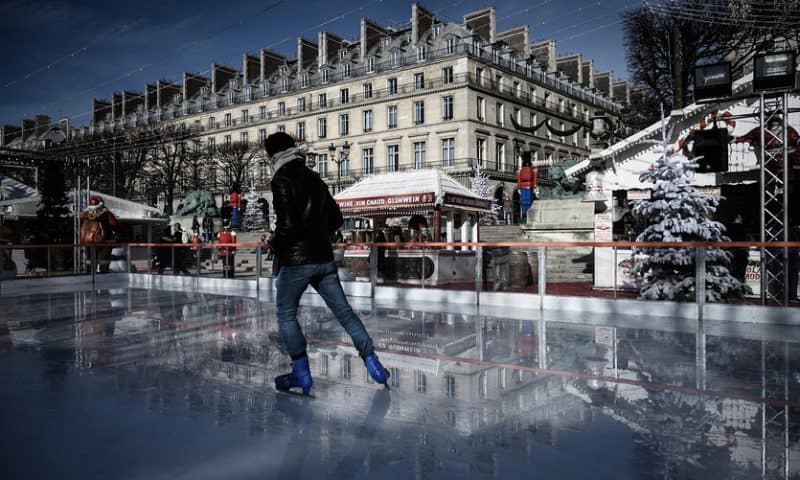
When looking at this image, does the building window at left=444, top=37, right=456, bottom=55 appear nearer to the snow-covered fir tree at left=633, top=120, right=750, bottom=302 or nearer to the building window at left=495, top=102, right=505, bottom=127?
the building window at left=495, top=102, right=505, bottom=127

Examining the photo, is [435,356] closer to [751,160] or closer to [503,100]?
[751,160]

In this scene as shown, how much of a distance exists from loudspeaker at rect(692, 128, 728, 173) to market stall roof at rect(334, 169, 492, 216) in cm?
633

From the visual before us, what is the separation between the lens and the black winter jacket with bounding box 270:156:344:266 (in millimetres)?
3793

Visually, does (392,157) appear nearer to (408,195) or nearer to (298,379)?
(408,195)

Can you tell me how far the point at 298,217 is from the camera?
381 centimetres

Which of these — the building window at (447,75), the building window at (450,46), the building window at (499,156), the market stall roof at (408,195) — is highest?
the building window at (450,46)

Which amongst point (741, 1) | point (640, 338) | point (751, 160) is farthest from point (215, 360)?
point (741, 1)

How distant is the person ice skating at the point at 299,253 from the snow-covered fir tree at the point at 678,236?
20.3 ft

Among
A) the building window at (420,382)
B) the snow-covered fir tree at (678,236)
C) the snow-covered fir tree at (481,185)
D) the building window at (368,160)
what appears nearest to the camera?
the building window at (420,382)

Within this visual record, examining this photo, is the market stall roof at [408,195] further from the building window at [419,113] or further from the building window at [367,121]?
the building window at [367,121]

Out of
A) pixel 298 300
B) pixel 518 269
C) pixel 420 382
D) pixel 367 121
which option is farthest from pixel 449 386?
pixel 367 121

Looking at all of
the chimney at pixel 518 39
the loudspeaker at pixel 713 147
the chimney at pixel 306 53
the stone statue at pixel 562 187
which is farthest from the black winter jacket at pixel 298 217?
the chimney at pixel 306 53

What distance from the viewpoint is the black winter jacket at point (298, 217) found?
12.4 ft

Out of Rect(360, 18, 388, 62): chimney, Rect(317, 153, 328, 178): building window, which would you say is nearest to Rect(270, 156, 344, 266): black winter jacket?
Rect(360, 18, 388, 62): chimney
